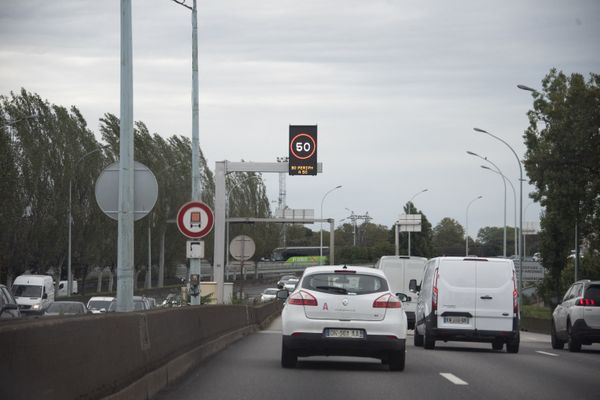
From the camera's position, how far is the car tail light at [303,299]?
1611 centimetres

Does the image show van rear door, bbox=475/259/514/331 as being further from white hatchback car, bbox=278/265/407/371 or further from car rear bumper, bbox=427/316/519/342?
white hatchback car, bbox=278/265/407/371

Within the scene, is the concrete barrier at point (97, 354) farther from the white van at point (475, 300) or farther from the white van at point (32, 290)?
the white van at point (32, 290)

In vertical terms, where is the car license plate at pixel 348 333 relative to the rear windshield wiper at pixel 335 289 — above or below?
below

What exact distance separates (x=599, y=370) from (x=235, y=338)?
33.5 ft

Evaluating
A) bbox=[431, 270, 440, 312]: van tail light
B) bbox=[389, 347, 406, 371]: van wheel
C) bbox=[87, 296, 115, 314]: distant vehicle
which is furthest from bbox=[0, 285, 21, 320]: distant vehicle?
bbox=[87, 296, 115, 314]: distant vehicle

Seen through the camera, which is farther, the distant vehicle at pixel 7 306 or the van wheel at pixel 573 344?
the van wheel at pixel 573 344

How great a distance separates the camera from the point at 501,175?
244ft

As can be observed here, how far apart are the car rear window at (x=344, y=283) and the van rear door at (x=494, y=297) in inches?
280

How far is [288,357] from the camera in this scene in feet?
53.1

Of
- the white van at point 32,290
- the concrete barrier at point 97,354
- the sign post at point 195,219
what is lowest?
the white van at point 32,290

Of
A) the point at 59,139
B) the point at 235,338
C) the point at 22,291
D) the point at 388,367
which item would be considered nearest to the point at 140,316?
the point at 388,367

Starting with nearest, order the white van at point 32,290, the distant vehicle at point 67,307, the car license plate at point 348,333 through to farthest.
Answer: the car license plate at point 348,333
the distant vehicle at point 67,307
the white van at point 32,290

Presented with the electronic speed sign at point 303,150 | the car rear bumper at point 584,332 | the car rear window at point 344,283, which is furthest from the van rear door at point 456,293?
the electronic speed sign at point 303,150

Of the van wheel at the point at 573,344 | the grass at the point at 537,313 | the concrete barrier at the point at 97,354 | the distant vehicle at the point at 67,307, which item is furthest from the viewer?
the grass at the point at 537,313
